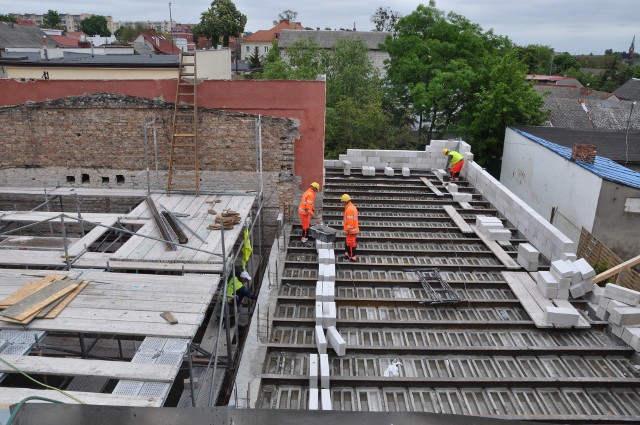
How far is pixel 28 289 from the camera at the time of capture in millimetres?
6082

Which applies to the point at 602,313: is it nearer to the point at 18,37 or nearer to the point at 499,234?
the point at 499,234

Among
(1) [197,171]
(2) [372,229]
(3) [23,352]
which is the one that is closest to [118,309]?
(3) [23,352]

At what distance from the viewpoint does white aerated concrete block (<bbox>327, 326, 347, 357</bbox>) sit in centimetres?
698

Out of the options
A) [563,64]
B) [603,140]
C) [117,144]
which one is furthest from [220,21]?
[563,64]

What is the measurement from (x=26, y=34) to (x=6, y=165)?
48676 millimetres

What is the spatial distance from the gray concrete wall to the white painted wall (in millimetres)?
181

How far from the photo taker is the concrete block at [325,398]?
5.87 metres

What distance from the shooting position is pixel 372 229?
1155 centimetres

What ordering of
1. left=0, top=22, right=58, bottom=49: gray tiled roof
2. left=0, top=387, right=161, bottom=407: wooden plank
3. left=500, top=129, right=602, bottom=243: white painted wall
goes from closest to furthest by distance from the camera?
left=0, top=387, right=161, bottom=407: wooden plank → left=500, top=129, right=602, bottom=243: white painted wall → left=0, top=22, right=58, bottom=49: gray tiled roof

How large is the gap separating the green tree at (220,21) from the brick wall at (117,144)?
2005 inches

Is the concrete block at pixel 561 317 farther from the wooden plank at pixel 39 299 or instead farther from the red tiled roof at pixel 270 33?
the red tiled roof at pixel 270 33

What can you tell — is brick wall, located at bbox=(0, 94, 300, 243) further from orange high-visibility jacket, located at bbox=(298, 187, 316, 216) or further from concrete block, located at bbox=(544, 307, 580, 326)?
concrete block, located at bbox=(544, 307, 580, 326)

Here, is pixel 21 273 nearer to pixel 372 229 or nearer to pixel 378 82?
pixel 372 229

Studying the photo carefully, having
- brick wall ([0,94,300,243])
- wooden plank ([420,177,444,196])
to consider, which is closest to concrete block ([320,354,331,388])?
brick wall ([0,94,300,243])
